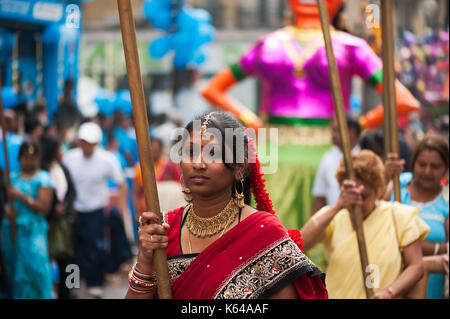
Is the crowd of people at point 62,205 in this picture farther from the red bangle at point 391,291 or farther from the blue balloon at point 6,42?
the red bangle at point 391,291

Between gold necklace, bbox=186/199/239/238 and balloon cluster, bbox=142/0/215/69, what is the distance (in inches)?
485

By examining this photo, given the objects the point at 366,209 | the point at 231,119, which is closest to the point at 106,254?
the point at 366,209

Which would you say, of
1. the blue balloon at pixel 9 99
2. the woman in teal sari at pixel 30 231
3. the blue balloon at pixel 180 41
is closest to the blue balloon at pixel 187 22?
the blue balloon at pixel 180 41

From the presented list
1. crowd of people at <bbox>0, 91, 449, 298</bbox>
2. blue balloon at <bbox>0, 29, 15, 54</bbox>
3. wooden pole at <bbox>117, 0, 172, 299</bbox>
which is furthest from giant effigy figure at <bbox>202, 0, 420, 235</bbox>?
blue balloon at <bbox>0, 29, 15, 54</bbox>

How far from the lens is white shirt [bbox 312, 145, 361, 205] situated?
6336 millimetres

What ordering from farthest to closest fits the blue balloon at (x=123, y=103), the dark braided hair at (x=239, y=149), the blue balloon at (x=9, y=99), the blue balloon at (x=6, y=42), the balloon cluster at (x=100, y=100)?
the blue balloon at (x=123, y=103), the balloon cluster at (x=100, y=100), the blue balloon at (x=6, y=42), the blue balloon at (x=9, y=99), the dark braided hair at (x=239, y=149)

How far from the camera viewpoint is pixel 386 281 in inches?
178

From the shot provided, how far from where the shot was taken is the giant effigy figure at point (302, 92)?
21.0 feet

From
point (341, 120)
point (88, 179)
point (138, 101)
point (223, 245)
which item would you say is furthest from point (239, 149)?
point (88, 179)

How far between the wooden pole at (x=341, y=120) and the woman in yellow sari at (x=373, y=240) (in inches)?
6.5

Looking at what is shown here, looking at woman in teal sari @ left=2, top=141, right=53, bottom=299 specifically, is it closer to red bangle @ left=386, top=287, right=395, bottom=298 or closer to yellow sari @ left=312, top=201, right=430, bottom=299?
yellow sari @ left=312, top=201, right=430, bottom=299

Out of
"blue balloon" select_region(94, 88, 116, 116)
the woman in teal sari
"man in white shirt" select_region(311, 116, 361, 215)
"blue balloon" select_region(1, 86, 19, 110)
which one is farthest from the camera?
"blue balloon" select_region(94, 88, 116, 116)

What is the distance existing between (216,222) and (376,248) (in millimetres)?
1679
